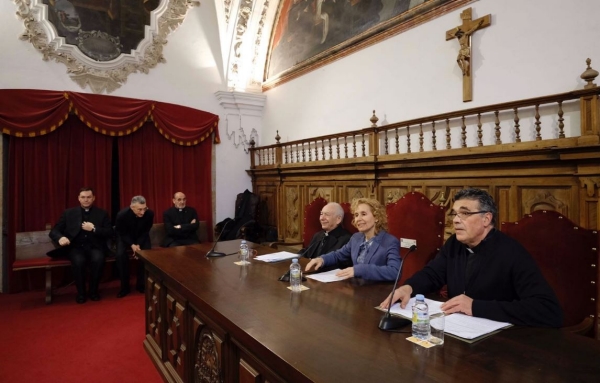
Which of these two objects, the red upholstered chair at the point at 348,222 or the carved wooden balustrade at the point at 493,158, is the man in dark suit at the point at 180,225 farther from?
the red upholstered chair at the point at 348,222

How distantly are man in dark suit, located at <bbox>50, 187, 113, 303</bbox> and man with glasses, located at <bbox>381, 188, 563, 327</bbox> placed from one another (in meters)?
4.30

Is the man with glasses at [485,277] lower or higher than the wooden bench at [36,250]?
higher

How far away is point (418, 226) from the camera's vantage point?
126 inches

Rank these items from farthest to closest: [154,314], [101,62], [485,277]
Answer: [101,62]
[154,314]
[485,277]

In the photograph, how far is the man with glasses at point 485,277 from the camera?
152 cm

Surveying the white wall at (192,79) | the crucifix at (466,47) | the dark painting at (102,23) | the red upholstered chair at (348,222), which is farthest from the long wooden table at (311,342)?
the dark painting at (102,23)

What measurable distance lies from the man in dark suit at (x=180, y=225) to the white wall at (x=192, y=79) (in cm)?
123

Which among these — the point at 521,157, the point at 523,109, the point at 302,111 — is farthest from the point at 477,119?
the point at 302,111

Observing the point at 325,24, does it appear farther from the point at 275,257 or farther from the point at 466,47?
the point at 275,257

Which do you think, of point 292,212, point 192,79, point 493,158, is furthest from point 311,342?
point 192,79

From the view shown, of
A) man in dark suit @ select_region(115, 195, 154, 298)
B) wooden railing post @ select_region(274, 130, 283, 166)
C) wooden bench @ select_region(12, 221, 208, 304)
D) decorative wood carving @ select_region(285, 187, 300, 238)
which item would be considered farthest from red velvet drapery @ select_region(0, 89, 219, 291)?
decorative wood carving @ select_region(285, 187, 300, 238)

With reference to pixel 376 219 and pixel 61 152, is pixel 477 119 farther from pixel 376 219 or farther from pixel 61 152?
pixel 61 152

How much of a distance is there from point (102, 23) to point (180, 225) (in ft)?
11.4

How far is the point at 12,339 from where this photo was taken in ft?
11.6
